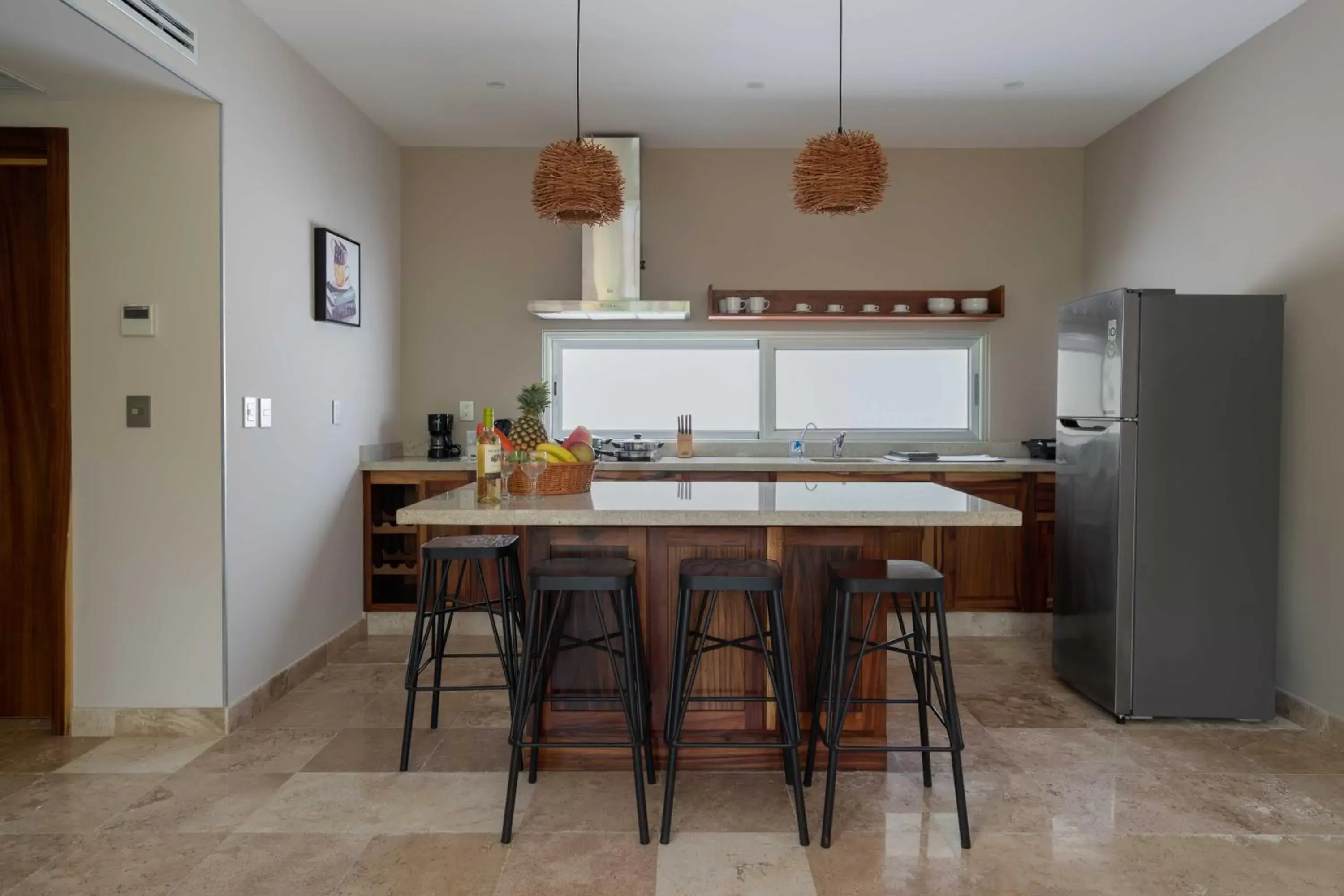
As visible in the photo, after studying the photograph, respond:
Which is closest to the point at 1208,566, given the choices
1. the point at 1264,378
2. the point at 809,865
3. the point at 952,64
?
the point at 1264,378

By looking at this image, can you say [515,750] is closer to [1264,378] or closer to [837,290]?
[1264,378]

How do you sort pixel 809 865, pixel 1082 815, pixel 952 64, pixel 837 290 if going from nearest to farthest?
pixel 809 865 < pixel 1082 815 < pixel 952 64 < pixel 837 290

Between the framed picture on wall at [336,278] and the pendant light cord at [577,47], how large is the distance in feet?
4.10

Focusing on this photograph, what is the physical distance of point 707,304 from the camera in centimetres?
515

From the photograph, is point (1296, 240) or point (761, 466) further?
point (761, 466)

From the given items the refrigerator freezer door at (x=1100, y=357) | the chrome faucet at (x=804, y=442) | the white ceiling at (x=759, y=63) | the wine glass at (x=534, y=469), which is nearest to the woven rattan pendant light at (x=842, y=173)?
the white ceiling at (x=759, y=63)

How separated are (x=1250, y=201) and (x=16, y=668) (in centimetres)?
520

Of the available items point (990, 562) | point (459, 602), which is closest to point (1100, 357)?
point (990, 562)

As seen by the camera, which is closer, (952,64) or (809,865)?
(809,865)

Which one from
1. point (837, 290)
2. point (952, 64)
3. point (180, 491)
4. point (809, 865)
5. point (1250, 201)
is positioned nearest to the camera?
point (809, 865)

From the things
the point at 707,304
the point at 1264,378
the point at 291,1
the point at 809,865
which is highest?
the point at 291,1

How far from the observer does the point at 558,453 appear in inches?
114

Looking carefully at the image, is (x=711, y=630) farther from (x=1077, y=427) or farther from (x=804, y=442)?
(x=804, y=442)

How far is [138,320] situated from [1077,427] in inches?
144
